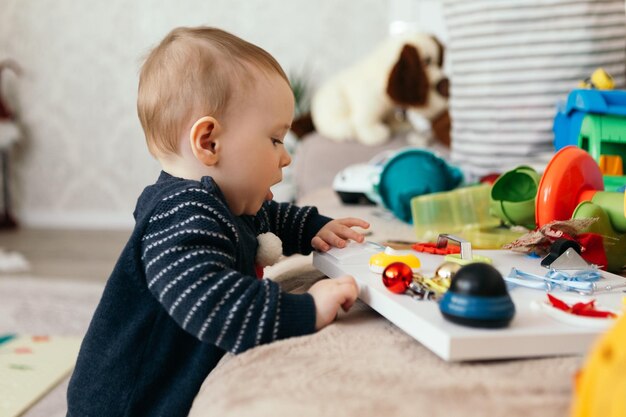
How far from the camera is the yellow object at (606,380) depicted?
1.29 ft

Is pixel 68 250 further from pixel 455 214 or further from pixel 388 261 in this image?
pixel 388 261

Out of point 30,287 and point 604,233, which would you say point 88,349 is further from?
point 30,287

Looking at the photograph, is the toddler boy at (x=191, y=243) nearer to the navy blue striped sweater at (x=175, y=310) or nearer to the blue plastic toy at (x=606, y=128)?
the navy blue striped sweater at (x=175, y=310)

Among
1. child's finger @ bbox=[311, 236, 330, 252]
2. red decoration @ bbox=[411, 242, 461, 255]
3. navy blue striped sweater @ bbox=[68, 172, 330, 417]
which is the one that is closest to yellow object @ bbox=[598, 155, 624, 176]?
red decoration @ bbox=[411, 242, 461, 255]

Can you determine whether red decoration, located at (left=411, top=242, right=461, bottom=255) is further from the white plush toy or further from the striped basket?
the striped basket

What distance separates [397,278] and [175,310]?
0.21m

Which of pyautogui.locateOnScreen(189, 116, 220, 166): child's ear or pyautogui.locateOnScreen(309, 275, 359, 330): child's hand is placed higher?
pyautogui.locateOnScreen(189, 116, 220, 166): child's ear

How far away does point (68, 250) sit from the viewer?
3.00 meters

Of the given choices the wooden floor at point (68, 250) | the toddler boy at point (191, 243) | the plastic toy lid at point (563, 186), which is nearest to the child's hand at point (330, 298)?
the toddler boy at point (191, 243)

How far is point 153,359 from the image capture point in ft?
2.57

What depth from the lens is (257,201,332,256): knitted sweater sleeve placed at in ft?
3.24

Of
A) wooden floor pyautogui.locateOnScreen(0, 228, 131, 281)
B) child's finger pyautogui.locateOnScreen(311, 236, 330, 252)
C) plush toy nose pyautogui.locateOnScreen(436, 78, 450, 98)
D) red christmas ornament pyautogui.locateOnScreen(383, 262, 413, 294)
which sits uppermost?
plush toy nose pyautogui.locateOnScreen(436, 78, 450, 98)

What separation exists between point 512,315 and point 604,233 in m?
0.40

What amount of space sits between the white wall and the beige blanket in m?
2.80
